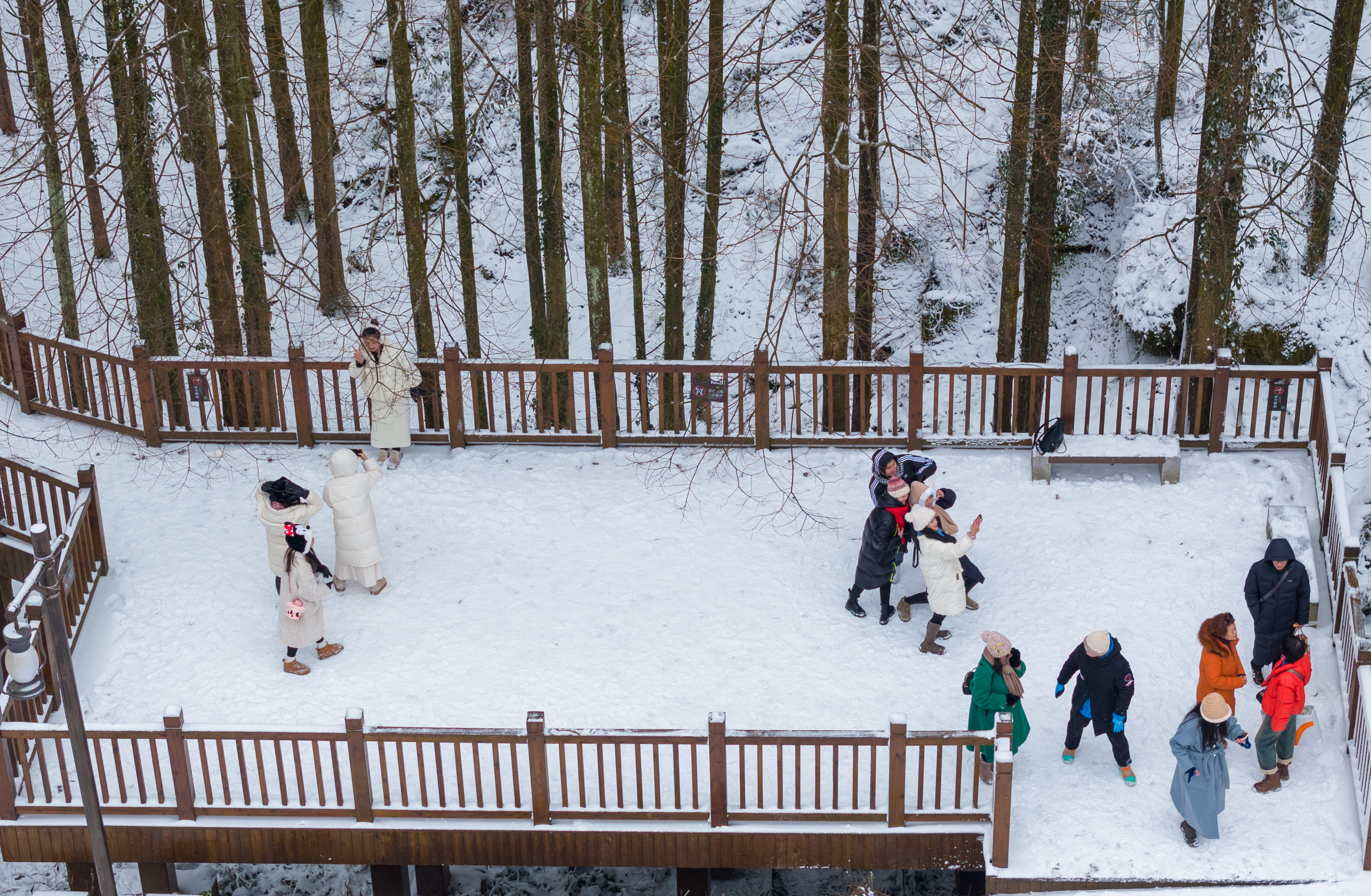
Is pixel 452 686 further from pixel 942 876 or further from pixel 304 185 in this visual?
pixel 304 185

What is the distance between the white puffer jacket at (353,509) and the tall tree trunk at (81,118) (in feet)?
8.93

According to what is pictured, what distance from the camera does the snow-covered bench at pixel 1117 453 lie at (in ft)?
42.7

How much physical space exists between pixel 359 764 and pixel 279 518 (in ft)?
8.39

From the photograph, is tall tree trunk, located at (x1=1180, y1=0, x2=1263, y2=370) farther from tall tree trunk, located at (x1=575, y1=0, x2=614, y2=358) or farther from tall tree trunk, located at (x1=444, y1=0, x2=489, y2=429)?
tall tree trunk, located at (x1=444, y1=0, x2=489, y2=429)

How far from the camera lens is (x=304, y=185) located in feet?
78.3

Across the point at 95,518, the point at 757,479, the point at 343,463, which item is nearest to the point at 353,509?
the point at 343,463

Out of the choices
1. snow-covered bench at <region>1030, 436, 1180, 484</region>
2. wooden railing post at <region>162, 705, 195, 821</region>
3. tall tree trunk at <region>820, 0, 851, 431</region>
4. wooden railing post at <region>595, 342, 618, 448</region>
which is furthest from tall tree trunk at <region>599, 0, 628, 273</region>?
wooden railing post at <region>162, 705, 195, 821</region>

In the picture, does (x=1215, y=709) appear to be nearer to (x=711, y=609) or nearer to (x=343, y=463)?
(x=711, y=609)

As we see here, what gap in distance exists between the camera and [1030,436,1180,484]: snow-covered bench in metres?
13.0

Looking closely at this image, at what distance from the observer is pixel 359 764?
30.7 ft

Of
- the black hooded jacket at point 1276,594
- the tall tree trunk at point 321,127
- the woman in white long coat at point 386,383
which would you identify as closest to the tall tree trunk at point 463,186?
the woman in white long coat at point 386,383

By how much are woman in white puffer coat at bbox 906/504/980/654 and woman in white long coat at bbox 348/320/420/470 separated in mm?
5304

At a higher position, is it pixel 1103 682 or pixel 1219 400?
pixel 1219 400

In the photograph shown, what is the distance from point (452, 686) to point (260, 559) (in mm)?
2713
